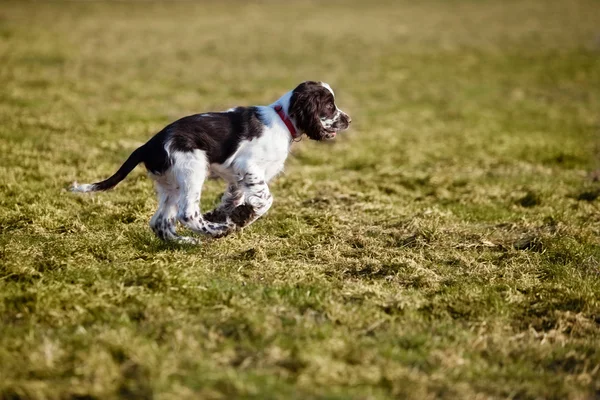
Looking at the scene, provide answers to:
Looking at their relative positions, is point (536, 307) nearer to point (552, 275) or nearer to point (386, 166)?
point (552, 275)

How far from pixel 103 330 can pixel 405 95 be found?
1541 centimetres

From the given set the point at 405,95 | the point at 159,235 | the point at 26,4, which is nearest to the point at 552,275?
the point at 159,235

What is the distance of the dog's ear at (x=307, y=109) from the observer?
6844 millimetres

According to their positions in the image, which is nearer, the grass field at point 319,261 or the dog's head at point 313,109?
the grass field at point 319,261

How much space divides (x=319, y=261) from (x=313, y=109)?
5.28 ft

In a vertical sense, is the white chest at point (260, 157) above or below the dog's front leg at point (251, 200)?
above

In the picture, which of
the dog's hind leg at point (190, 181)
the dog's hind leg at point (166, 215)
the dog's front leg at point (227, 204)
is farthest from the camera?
the dog's front leg at point (227, 204)

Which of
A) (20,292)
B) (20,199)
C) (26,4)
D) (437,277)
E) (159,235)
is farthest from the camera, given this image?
(26,4)

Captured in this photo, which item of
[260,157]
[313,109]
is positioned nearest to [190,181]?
[260,157]

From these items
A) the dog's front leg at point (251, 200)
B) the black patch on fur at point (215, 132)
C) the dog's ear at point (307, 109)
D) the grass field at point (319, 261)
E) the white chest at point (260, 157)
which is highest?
the dog's ear at point (307, 109)

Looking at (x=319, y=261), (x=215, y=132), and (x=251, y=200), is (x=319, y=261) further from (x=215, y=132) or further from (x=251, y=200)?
(x=215, y=132)

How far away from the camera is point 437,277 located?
19.9 feet

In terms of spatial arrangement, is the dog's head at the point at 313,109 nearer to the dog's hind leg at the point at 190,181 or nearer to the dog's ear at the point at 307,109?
the dog's ear at the point at 307,109

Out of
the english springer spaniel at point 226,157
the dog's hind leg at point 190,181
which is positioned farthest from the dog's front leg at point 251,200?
the dog's hind leg at point 190,181
